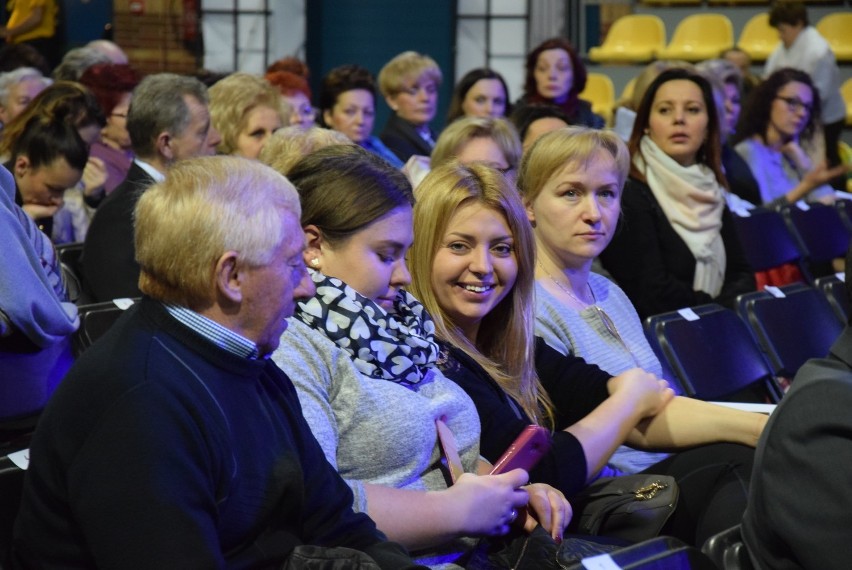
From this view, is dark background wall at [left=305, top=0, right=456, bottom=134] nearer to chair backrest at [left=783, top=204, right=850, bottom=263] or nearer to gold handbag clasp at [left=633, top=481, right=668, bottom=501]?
chair backrest at [left=783, top=204, right=850, bottom=263]

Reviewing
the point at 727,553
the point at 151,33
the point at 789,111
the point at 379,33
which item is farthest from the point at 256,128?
the point at 379,33

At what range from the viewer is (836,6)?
10.8m

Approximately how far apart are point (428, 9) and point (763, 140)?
664 centimetres

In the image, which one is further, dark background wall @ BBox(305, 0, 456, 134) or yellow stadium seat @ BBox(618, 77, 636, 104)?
dark background wall @ BBox(305, 0, 456, 134)

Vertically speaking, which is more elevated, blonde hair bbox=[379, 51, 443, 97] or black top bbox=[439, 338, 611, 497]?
blonde hair bbox=[379, 51, 443, 97]

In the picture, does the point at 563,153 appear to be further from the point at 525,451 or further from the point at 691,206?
the point at 691,206

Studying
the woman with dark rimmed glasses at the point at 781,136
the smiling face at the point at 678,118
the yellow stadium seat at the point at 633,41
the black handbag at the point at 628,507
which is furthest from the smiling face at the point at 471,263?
the yellow stadium seat at the point at 633,41

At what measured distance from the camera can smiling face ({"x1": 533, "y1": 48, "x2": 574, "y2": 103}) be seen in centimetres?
670

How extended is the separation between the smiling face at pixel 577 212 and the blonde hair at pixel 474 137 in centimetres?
83

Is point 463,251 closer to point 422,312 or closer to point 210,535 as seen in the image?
point 422,312

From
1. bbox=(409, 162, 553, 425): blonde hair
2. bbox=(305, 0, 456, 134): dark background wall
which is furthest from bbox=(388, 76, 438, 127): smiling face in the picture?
bbox=(305, 0, 456, 134): dark background wall

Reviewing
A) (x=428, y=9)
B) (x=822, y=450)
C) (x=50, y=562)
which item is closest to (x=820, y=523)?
(x=822, y=450)

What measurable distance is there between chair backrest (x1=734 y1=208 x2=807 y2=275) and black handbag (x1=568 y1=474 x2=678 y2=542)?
9.57 ft

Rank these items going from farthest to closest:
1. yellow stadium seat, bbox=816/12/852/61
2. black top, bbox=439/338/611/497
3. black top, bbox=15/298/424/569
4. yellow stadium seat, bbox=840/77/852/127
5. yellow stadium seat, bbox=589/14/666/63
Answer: yellow stadium seat, bbox=589/14/666/63 → yellow stadium seat, bbox=816/12/852/61 → yellow stadium seat, bbox=840/77/852/127 → black top, bbox=439/338/611/497 → black top, bbox=15/298/424/569
